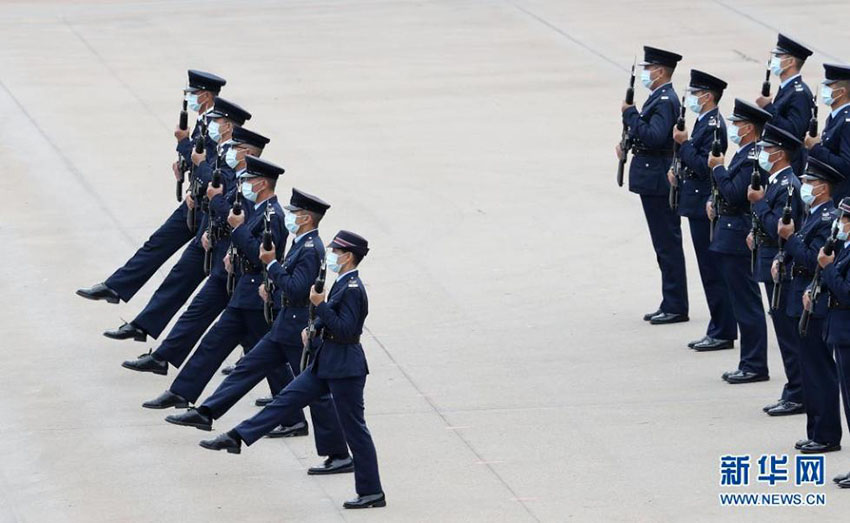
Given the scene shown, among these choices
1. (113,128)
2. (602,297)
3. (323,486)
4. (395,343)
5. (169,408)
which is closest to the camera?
(323,486)

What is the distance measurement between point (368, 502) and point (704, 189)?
3.76m

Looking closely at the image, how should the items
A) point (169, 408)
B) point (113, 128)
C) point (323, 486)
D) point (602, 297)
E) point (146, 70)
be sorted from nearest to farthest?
point (323, 486), point (169, 408), point (602, 297), point (113, 128), point (146, 70)

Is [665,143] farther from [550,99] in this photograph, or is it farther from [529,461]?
[550,99]

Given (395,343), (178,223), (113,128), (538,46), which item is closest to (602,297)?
(395,343)

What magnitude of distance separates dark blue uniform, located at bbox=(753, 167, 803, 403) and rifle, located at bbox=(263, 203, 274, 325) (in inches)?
111

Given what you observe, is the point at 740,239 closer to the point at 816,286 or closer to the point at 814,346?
the point at 814,346

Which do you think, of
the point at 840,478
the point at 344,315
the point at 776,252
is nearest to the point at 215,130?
the point at 344,315

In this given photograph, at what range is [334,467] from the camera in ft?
34.6

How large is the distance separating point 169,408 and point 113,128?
666 centimetres

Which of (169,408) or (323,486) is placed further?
(169,408)

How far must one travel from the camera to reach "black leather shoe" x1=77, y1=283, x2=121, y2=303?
42.7ft

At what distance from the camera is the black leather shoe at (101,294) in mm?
13008

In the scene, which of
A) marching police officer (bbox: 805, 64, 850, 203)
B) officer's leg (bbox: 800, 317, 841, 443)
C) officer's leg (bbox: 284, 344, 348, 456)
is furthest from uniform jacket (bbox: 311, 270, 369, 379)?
marching police officer (bbox: 805, 64, 850, 203)

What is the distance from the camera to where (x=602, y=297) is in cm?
1357
